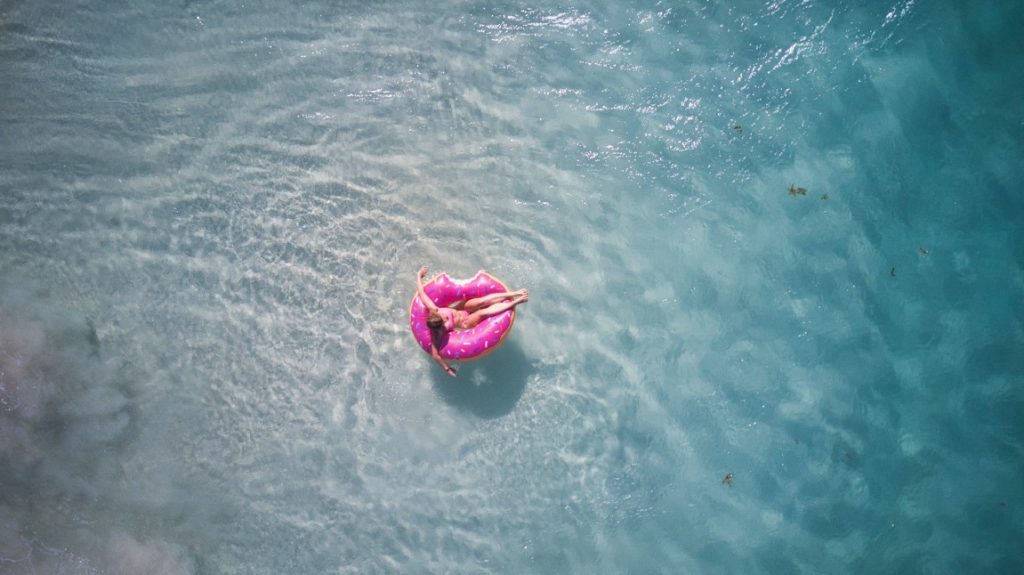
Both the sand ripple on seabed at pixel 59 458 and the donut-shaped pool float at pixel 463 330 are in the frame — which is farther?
the sand ripple on seabed at pixel 59 458

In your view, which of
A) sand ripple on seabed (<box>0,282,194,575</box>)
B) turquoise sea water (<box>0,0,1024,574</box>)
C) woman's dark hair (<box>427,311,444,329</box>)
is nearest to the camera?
woman's dark hair (<box>427,311,444,329</box>)

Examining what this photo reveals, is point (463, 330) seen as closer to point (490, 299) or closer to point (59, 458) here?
point (490, 299)

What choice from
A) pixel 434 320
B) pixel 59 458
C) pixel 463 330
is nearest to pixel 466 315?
pixel 463 330

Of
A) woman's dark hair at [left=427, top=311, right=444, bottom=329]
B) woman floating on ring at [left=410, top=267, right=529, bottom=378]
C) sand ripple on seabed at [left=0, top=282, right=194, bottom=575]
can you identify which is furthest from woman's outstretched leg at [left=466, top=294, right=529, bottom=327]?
sand ripple on seabed at [left=0, top=282, right=194, bottom=575]

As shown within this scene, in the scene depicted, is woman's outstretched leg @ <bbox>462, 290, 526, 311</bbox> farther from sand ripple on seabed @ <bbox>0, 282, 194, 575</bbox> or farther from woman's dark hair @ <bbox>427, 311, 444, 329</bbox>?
sand ripple on seabed @ <bbox>0, 282, 194, 575</bbox>

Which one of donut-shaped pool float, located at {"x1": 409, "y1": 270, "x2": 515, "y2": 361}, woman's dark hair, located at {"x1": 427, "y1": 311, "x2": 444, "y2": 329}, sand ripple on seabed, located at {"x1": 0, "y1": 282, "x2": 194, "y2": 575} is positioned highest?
woman's dark hair, located at {"x1": 427, "y1": 311, "x2": 444, "y2": 329}

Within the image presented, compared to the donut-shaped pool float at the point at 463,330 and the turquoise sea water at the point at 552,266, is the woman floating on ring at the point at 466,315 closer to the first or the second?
the donut-shaped pool float at the point at 463,330

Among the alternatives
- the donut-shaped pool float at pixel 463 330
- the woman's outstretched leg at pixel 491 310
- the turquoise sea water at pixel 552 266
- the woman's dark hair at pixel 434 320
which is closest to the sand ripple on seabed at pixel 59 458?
the turquoise sea water at pixel 552 266
